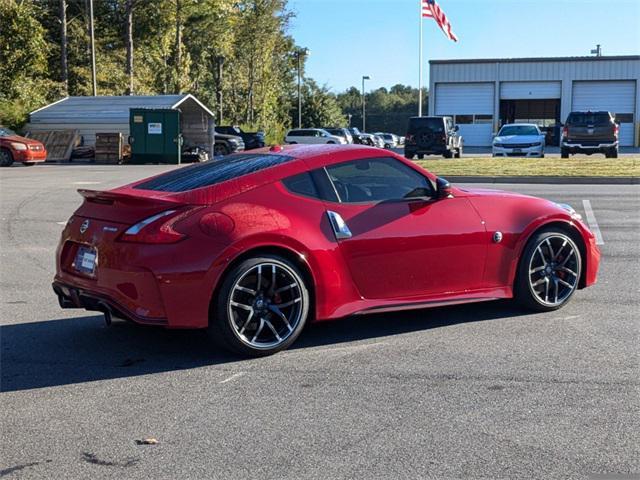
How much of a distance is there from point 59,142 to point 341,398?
35.5m

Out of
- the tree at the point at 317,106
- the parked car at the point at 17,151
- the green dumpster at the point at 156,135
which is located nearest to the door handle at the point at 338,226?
the parked car at the point at 17,151

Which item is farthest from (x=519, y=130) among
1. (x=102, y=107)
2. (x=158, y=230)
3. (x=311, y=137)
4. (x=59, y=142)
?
(x=158, y=230)

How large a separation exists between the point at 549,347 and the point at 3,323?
417cm

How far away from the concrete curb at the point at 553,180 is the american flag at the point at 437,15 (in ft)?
66.8

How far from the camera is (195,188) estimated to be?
529cm

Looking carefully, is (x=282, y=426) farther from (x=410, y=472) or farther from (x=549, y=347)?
(x=549, y=347)

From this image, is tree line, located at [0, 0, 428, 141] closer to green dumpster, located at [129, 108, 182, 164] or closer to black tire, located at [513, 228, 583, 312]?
green dumpster, located at [129, 108, 182, 164]

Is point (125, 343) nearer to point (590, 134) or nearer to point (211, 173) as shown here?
point (211, 173)

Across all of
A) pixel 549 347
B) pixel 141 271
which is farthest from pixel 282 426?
Result: pixel 549 347

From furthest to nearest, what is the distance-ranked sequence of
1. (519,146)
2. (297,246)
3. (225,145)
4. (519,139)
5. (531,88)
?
(531,88) < (225,145) < (519,139) < (519,146) < (297,246)

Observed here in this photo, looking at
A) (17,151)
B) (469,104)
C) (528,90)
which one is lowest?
(17,151)

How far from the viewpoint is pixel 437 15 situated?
38.9m

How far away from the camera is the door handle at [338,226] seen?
5352 mm

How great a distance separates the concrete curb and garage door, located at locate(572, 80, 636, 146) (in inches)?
1518
